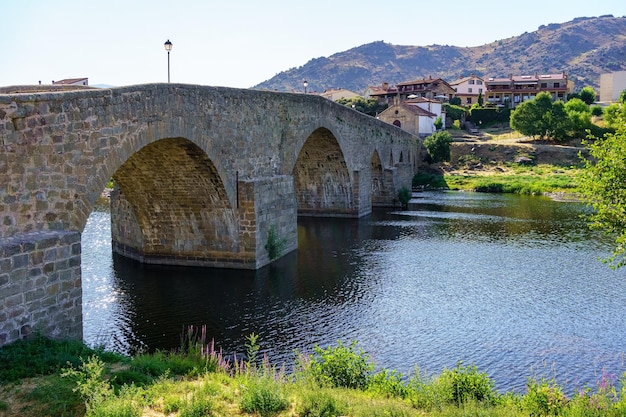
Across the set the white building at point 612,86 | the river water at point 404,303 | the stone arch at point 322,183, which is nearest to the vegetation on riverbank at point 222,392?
the river water at point 404,303

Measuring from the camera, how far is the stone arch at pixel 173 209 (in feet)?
60.1

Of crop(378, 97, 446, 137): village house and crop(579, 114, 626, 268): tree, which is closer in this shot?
crop(579, 114, 626, 268): tree

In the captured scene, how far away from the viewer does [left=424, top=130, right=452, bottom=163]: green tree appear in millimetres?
54906

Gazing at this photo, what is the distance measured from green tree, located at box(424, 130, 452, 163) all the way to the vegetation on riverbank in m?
46.3

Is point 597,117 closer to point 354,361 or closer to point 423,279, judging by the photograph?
point 423,279

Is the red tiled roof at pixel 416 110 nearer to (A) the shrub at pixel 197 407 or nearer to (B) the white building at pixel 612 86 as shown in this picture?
(B) the white building at pixel 612 86

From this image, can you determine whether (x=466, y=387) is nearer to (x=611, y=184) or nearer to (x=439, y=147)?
(x=611, y=184)

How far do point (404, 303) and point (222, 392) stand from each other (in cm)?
918

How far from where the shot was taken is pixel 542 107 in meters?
61.1

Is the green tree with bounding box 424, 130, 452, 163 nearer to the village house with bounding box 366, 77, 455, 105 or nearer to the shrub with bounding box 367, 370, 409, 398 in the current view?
the village house with bounding box 366, 77, 455, 105

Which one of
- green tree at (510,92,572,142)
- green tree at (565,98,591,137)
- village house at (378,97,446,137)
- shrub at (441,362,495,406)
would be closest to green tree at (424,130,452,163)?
village house at (378,97,446,137)

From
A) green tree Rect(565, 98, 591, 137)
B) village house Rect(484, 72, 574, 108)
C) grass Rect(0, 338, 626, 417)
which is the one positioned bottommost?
grass Rect(0, 338, 626, 417)

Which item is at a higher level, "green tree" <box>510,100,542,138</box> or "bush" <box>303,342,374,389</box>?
"green tree" <box>510,100,542,138</box>

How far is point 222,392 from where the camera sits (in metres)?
8.48
